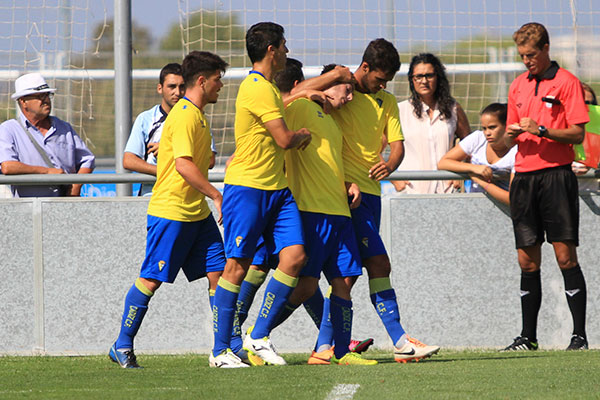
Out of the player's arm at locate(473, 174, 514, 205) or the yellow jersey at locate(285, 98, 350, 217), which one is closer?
the yellow jersey at locate(285, 98, 350, 217)

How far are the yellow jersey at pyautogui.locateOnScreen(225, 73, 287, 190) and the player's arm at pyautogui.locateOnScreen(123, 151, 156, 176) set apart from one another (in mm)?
1760

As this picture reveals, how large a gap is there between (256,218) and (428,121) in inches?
110

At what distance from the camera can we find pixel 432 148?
8.85m

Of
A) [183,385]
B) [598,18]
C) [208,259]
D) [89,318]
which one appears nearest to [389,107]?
[208,259]

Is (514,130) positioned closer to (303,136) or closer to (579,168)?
(579,168)

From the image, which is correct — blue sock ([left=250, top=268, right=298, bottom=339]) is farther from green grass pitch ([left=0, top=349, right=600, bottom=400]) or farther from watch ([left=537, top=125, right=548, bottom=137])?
watch ([left=537, top=125, right=548, bottom=137])

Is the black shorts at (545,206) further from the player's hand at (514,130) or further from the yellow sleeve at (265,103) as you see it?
the yellow sleeve at (265,103)

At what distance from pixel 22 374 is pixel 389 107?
9.37ft

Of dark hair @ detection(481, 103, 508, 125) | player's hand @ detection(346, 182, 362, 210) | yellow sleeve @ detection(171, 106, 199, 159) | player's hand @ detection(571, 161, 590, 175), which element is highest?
dark hair @ detection(481, 103, 508, 125)

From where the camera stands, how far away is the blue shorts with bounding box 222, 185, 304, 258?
6445mm

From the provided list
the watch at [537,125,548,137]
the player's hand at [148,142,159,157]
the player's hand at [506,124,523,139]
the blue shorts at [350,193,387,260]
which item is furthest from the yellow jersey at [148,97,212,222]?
the watch at [537,125,548,137]

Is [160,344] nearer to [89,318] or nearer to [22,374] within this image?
[89,318]

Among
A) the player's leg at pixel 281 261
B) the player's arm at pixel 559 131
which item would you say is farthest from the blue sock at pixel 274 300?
the player's arm at pixel 559 131

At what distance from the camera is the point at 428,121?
880 cm
